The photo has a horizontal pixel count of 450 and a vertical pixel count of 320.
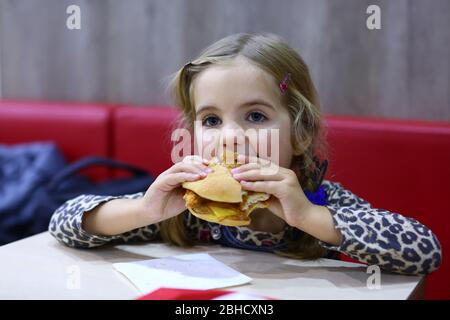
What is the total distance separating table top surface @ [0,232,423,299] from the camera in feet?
Answer: 3.27

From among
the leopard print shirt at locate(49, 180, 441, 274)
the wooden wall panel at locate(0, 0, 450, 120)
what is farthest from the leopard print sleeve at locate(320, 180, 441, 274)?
the wooden wall panel at locate(0, 0, 450, 120)

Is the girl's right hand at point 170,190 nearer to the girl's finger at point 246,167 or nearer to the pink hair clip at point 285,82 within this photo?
the girl's finger at point 246,167

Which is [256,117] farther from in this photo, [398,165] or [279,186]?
[398,165]

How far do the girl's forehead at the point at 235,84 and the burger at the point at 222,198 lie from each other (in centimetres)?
15

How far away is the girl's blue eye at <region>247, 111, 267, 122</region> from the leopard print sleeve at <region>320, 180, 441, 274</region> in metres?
0.25

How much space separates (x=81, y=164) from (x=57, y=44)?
0.66 meters

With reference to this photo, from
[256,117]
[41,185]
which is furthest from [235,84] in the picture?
[41,185]

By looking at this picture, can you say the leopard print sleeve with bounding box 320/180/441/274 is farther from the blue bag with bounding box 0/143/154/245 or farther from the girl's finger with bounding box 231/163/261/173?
the blue bag with bounding box 0/143/154/245

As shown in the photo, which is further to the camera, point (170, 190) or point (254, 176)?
point (170, 190)

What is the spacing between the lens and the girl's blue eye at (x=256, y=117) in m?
1.22

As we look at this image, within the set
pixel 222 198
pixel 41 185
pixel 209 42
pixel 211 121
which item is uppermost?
pixel 209 42

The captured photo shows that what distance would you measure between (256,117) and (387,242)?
374mm

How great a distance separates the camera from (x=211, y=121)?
4.09ft

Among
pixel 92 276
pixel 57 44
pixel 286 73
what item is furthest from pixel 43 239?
pixel 57 44
